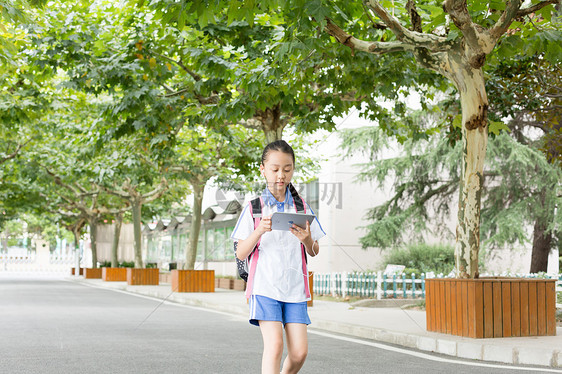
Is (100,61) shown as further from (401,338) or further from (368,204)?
(368,204)

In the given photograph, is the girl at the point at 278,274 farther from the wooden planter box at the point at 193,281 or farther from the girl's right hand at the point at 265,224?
the wooden planter box at the point at 193,281

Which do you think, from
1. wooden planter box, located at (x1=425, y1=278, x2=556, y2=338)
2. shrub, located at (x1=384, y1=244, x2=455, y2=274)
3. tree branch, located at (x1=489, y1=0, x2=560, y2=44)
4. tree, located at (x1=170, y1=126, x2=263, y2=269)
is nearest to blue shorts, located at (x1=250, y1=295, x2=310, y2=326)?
wooden planter box, located at (x1=425, y1=278, x2=556, y2=338)

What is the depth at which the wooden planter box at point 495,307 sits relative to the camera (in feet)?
29.1

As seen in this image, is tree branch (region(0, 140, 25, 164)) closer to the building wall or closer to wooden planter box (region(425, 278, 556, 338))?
wooden planter box (region(425, 278, 556, 338))

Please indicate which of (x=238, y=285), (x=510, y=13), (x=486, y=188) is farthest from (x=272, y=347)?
(x=238, y=285)

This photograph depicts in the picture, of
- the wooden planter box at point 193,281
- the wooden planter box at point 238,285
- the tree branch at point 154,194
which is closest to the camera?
the wooden planter box at point 193,281

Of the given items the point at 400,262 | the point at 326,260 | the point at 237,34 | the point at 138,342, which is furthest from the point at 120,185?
the point at 138,342

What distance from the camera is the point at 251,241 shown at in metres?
4.06

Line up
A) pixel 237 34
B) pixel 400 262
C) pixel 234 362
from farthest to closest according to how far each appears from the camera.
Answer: pixel 400 262, pixel 237 34, pixel 234 362

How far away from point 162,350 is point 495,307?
418 cm

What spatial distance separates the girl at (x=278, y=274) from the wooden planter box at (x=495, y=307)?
522cm

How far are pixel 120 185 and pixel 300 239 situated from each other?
1126 inches

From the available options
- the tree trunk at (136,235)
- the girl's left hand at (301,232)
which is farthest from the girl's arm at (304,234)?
the tree trunk at (136,235)

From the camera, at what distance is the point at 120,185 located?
31.7m
